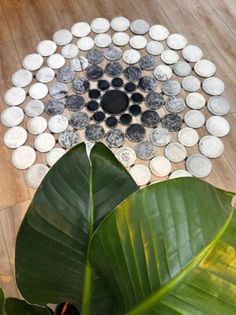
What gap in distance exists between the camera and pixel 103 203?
51 centimetres

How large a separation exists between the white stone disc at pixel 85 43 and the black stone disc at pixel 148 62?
222 mm

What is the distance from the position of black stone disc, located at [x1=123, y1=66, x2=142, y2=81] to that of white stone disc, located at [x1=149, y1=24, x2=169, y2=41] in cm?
18

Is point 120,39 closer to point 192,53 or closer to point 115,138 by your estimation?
point 192,53

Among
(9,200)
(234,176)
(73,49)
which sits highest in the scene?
(73,49)

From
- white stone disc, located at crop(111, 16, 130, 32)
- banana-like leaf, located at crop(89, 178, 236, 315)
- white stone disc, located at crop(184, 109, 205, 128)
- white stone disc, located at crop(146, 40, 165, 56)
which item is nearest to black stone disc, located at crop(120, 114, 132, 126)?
white stone disc, located at crop(184, 109, 205, 128)

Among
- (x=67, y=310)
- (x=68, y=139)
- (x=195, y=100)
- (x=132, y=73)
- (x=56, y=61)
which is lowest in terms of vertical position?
(x=67, y=310)

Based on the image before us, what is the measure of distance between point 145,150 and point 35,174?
39 cm

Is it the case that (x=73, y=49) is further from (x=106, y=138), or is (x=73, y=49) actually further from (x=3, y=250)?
(x=3, y=250)

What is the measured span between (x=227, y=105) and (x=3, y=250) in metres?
0.94

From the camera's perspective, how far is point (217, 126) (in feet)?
4.33

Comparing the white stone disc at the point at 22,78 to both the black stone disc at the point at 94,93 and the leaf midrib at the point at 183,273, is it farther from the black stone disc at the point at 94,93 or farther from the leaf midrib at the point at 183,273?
the leaf midrib at the point at 183,273

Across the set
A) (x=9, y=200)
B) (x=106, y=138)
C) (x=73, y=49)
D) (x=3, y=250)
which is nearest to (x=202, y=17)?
(x=73, y=49)

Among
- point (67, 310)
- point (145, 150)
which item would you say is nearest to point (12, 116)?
point (145, 150)

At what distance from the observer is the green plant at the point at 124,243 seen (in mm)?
328
